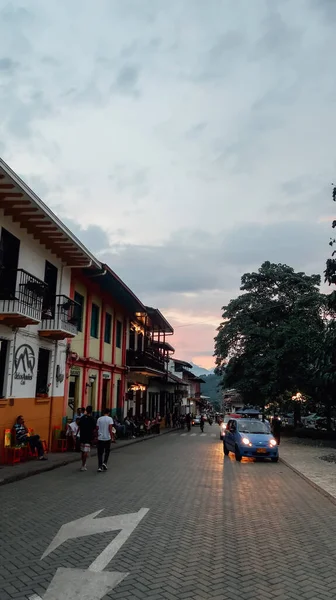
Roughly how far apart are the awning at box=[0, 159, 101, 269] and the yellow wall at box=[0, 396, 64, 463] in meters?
5.30

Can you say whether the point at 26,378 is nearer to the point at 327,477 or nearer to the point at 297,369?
the point at 327,477

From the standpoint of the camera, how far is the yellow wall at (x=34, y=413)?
14.1 metres

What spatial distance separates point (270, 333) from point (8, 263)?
21414mm

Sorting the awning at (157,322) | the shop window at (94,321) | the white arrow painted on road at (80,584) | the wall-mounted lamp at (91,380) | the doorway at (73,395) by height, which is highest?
the awning at (157,322)

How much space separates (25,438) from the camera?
14.2 m

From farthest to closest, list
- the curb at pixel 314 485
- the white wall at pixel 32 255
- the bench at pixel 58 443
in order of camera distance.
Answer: the bench at pixel 58 443, the white wall at pixel 32 255, the curb at pixel 314 485

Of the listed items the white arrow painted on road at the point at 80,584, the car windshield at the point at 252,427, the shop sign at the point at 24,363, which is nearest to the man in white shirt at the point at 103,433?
the shop sign at the point at 24,363

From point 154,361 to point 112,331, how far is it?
947cm

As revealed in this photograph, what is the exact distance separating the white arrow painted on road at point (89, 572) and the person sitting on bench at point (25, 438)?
23.6 ft

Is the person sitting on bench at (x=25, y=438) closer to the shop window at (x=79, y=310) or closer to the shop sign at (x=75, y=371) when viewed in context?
the shop sign at (x=75, y=371)

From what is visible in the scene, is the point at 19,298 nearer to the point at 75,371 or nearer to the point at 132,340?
the point at 75,371

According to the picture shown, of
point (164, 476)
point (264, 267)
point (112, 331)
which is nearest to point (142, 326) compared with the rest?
point (112, 331)

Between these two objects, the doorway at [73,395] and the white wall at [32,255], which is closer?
the white wall at [32,255]

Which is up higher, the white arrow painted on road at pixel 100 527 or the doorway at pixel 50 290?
the doorway at pixel 50 290
